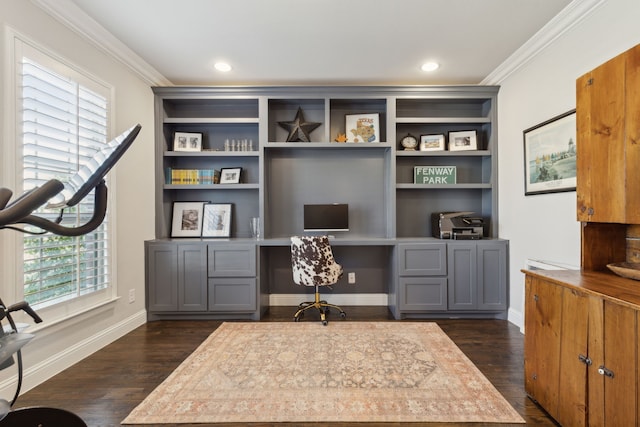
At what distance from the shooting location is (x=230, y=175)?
3.63 m

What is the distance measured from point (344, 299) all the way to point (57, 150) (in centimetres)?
310

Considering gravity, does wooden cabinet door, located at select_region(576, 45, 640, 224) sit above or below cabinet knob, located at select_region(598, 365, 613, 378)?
above

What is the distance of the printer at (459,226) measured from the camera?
3289 mm

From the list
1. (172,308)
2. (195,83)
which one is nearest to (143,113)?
(195,83)

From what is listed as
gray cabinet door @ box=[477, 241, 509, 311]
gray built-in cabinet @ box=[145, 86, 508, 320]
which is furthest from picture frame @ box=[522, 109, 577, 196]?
gray cabinet door @ box=[477, 241, 509, 311]

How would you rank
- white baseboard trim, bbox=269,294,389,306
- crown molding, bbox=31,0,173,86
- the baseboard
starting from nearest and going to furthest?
crown molding, bbox=31,0,173,86 → the baseboard → white baseboard trim, bbox=269,294,389,306

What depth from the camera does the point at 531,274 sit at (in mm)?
1861

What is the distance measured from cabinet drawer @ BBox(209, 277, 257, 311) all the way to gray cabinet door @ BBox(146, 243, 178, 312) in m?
0.41

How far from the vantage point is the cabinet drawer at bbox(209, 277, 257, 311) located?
3.23m

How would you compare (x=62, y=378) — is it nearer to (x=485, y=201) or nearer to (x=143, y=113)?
(x=143, y=113)

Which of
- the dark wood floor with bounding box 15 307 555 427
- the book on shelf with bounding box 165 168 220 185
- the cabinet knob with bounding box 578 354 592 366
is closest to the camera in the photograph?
the cabinet knob with bounding box 578 354 592 366

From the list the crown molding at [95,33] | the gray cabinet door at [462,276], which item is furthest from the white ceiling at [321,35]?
the gray cabinet door at [462,276]

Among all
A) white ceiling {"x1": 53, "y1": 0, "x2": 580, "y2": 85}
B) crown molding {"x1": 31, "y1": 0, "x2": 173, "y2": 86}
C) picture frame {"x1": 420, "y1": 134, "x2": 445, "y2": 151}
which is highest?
white ceiling {"x1": 53, "y1": 0, "x2": 580, "y2": 85}

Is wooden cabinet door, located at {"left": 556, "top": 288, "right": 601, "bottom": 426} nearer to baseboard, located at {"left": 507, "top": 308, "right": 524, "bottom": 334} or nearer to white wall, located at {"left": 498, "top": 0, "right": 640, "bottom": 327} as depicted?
white wall, located at {"left": 498, "top": 0, "right": 640, "bottom": 327}
